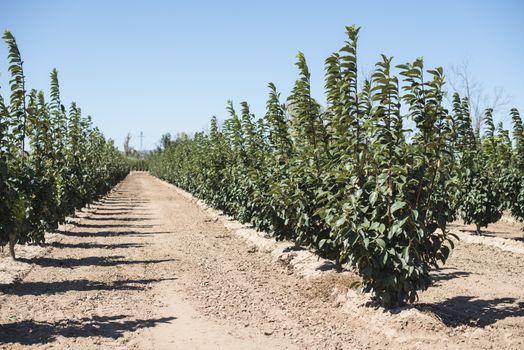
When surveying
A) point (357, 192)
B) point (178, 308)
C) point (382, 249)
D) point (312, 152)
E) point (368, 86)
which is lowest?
point (178, 308)

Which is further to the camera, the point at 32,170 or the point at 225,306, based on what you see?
the point at 32,170

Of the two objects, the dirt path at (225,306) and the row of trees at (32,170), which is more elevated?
the row of trees at (32,170)

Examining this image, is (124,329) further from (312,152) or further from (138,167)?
(138,167)

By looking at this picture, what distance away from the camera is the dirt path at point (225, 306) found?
18.0 ft

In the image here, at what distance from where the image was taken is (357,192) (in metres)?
6.00

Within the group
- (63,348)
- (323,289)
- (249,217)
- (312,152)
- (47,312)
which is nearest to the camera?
(63,348)

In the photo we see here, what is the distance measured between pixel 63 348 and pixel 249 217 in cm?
992

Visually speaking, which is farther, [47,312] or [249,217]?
[249,217]

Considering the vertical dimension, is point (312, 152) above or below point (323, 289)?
above

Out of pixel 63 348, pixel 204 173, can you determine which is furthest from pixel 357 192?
pixel 204 173

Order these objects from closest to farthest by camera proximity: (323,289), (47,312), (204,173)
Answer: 1. (47,312)
2. (323,289)
3. (204,173)

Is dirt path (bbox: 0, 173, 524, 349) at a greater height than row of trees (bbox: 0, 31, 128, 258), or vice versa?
row of trees (bbox: 0, 31, 128, 258)

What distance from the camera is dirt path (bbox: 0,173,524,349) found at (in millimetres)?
5473

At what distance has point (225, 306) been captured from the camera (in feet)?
23.1
